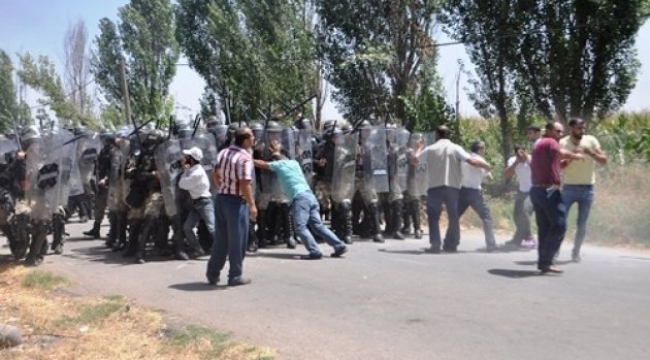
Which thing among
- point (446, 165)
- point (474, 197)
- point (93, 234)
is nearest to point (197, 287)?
point (446, 165)

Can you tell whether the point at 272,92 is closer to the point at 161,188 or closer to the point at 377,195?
the point at 377,195

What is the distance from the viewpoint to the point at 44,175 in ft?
31.3

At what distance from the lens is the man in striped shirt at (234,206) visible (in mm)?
7887

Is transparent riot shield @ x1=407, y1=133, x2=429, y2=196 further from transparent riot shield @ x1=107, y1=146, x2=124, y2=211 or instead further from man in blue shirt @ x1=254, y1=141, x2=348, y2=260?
transparent riot shield @ x1=107, y1=146, x2=124, y2=211

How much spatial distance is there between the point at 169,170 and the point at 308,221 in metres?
2.01

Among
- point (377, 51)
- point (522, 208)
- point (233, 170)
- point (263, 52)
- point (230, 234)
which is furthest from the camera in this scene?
point (263, 52)

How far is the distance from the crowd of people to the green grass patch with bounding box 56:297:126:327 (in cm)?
126

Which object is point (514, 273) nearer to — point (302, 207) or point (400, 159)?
point (302, 207)

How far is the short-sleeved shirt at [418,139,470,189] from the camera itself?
34.1 ft

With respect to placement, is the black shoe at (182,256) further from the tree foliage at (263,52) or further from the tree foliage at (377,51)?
the tree foliage at (263,52)

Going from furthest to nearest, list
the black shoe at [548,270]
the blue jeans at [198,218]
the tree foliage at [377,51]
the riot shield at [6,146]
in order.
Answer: the tree foliage at [377,51], the riot shield at [6,146], the blue jeans at [198,218], the black shoe at [548,270]

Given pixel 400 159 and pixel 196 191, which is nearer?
pixel 196 191

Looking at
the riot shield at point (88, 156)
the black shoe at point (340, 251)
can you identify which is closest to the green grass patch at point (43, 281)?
the black shoe at point (340, 251)

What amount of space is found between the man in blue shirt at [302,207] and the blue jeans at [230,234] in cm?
181
